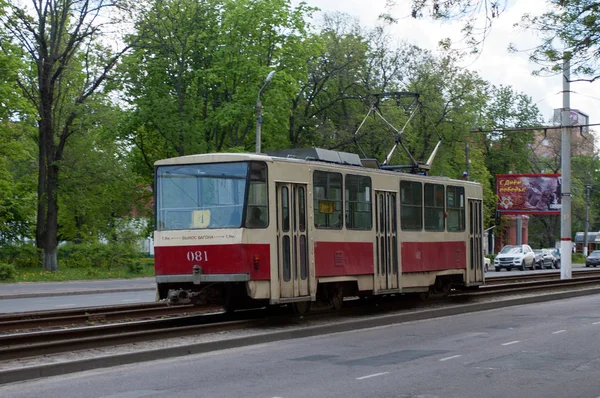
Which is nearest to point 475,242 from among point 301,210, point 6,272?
point 301,210

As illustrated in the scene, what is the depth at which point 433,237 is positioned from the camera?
22031 mm

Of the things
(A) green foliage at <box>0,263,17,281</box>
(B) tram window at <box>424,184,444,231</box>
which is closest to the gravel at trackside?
(B) tram window at <box>424,184,444,231</box>

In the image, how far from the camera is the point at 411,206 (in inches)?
834

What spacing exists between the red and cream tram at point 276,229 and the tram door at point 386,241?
0.02 meters

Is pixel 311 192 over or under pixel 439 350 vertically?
over

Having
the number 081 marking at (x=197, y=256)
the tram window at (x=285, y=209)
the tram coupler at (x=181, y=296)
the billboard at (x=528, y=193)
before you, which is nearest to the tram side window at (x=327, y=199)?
the tram window at (x=285, y=209)

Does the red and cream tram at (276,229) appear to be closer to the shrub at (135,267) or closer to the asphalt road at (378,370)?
the asphalt road at (378,370)

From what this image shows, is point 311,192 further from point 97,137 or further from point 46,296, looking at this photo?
point 97,137

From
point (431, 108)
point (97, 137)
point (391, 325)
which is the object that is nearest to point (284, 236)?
point (391, 325)

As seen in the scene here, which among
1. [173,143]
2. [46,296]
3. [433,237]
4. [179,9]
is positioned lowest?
[46,296]

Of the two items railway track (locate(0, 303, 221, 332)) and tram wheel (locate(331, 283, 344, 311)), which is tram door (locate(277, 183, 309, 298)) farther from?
railway track (locate(0, 303, 221, 332))

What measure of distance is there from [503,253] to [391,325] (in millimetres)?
45349

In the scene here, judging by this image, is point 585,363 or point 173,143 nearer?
point 585,363

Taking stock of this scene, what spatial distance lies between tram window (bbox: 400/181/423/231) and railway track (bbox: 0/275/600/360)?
6.50 feet
